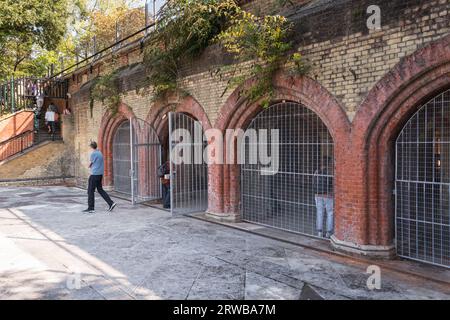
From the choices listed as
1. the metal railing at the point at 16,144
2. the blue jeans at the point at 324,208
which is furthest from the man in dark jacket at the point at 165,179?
the metal railing at the point at 16,144

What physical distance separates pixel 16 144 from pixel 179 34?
12.2m

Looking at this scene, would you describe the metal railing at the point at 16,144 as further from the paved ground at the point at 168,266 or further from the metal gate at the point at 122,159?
the paved ground at the point at 168,266

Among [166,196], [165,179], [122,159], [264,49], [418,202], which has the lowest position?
[166,196]

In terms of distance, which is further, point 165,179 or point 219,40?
point 165,179

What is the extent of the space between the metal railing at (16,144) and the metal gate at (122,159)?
5.91m

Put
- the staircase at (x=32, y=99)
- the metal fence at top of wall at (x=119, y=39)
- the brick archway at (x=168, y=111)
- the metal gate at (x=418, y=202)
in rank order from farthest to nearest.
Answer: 1. the staircase at (x=32, y=99)
2. the metal fence at top of wall at (x=119, y=39)
3. the brick archway at (x=168, y=111)
4. the metal gate at (x=418, y=202)

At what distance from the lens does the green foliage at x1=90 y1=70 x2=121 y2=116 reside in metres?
13.6

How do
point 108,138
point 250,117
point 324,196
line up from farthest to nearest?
point 108,138
point 250,117
point 324,196

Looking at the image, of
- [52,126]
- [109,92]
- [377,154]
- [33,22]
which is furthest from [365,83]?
[33,22]

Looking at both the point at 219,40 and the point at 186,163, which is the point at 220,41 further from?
the point at 186,163

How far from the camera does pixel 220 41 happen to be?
8984 millimetres

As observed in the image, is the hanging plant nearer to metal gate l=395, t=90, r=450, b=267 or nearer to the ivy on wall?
the ivy on wall

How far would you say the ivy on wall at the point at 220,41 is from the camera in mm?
7305

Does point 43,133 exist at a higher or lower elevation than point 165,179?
higher
